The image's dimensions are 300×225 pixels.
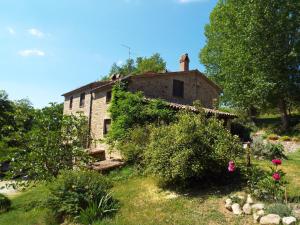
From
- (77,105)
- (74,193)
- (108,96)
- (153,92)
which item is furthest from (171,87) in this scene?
(74,193)

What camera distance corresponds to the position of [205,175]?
11602mm

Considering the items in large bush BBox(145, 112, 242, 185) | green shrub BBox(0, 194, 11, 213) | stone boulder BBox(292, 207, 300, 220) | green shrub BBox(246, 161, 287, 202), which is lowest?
green shrub BBox(0, 194, 11, 213)

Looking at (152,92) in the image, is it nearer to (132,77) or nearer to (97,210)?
(132,77)

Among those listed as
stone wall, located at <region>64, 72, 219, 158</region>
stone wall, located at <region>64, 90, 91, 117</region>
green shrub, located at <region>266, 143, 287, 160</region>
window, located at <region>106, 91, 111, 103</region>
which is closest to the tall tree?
stone wall, located at <region>64, 72, 219, 158</region>

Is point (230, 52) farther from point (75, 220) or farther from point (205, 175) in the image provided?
point (75, 220)

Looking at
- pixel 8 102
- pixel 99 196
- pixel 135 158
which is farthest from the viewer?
pixel 8 102

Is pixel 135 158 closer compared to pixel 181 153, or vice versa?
pixel 181 153

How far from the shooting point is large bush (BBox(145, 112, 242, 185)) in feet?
35.9

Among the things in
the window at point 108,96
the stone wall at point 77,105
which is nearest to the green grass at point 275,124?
the window at point 108,96

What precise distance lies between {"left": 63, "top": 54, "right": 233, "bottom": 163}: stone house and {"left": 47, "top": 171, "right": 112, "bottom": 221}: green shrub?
9.44 meters

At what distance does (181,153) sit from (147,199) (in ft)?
6.59

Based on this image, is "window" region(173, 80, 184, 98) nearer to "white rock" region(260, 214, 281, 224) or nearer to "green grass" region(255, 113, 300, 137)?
"green grass" region(255, 113, 300, 137)

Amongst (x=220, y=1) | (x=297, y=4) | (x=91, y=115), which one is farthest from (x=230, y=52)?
(x=91, y=115)

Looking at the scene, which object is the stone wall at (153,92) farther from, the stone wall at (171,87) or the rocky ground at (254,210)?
the rocky ground at (254,210)
